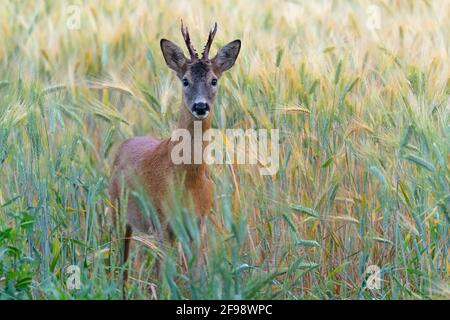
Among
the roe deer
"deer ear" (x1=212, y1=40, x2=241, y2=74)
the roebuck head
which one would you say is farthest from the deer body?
"deer ear" (x1=212, y1=40, x2=241, y2=74)

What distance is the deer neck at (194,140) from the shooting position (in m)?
6.03

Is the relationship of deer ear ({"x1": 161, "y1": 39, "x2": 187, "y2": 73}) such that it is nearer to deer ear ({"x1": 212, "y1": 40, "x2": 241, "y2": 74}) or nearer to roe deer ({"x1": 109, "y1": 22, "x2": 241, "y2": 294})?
roe deer ({"x1": 109, "y1": 22, "x2": 241, "y2": 294})

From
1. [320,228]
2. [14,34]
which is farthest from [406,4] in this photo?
[320,228]

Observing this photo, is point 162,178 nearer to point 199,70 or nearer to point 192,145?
point 192,145

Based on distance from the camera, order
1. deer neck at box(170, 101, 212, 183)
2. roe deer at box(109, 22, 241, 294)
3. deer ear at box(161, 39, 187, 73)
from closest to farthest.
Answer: roe deer at box(109, 22, 241, 294), deer neck at box(170, 101, 212, 183), deer ear at box(161, 39, 187, 73)

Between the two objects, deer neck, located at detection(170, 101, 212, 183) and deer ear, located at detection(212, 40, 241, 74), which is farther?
deer ear, located at detection(212, 40, 241, 74)

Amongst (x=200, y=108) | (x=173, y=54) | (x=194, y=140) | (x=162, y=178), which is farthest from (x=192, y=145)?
(x=173, y=54)

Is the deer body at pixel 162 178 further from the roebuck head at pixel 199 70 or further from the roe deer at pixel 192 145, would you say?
the roebuck head at pixel 199 70

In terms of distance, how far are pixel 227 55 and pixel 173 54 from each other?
337 mm

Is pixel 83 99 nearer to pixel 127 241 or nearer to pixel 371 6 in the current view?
pixel 127 241

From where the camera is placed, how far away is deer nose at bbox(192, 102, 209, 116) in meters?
5.72

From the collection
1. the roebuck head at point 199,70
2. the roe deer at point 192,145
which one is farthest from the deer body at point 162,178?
the roebuck head at point 199,70

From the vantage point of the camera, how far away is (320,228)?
20.2 ft
